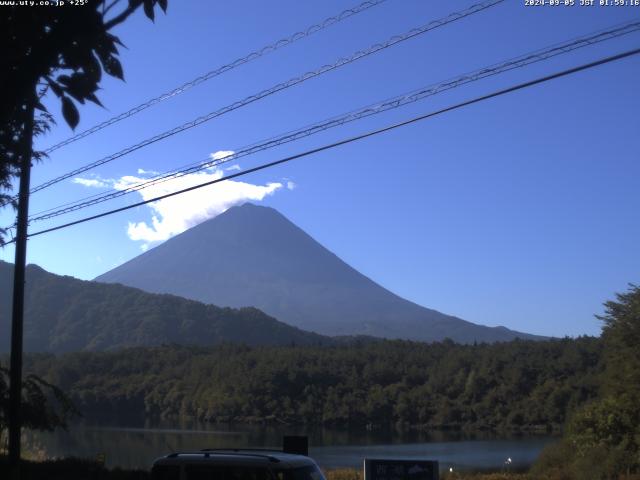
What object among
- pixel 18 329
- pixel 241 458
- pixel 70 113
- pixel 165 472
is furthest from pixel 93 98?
pixel 18 329

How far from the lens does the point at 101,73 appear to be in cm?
405

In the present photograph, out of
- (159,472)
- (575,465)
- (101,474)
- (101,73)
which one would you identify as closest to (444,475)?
(575,465)

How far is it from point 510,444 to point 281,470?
52914 millimetres

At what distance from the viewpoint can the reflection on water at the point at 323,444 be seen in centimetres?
4088

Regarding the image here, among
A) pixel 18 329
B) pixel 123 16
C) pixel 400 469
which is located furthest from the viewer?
pixel 18 329

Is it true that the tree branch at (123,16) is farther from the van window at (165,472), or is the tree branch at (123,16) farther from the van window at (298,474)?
the van window at (165,472)

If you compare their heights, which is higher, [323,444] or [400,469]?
[400,469]

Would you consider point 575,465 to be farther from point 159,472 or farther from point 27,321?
point 27,321

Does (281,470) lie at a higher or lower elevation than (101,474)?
higher

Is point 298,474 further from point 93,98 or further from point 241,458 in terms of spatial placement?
point 93,98

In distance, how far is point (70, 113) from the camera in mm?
4020

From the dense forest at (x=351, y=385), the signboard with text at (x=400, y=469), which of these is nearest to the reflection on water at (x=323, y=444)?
the dense forest at (x=351, y=385)

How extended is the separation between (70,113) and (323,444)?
51.1 m

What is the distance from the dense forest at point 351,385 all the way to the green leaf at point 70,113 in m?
64.3
